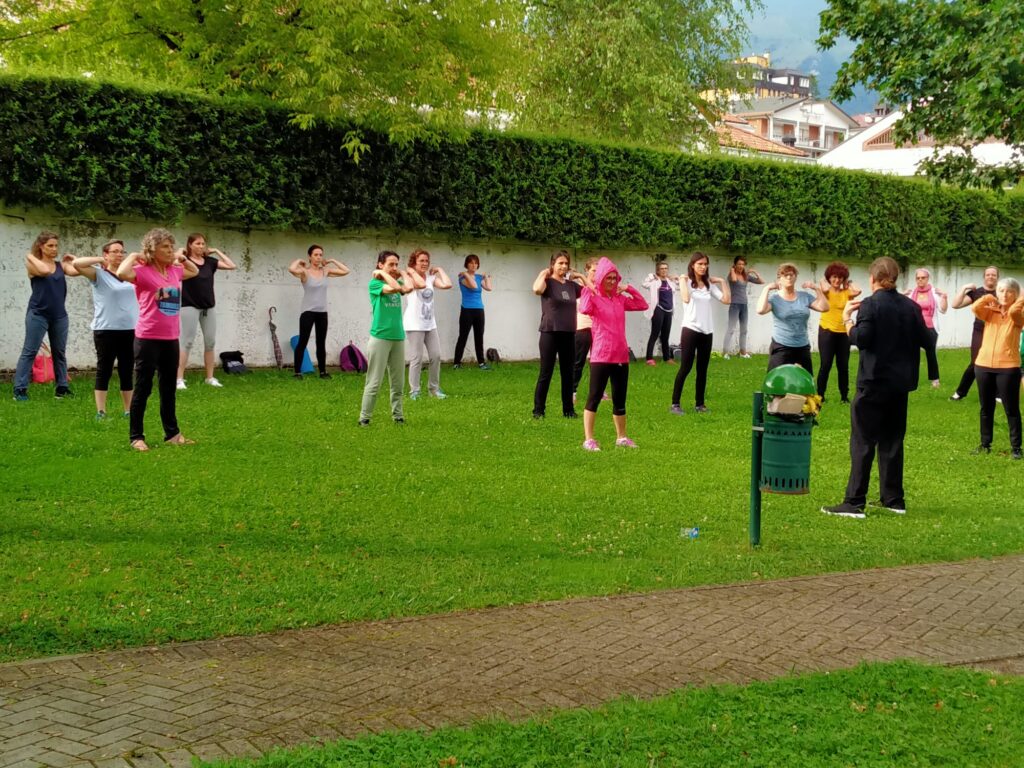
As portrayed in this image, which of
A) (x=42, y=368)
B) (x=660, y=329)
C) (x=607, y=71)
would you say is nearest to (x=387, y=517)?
(x=42, y=368)

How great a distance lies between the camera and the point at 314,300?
16.7 meters

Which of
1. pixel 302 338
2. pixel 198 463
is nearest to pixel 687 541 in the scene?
pixel 198 463

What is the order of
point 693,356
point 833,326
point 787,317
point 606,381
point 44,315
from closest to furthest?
point 606,381 → point 44,315 → point 787,317 → point 693,356 → point 833,326

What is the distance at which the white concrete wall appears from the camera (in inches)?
610

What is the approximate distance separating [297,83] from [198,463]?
8457mm

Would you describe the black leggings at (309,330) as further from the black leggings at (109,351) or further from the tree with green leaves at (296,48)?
the black leggings at (109,351)

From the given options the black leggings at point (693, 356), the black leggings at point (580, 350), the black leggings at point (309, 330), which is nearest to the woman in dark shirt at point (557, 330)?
the black leggings at point (580, 350)

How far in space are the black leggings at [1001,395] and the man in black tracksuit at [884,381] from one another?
295 centimetres

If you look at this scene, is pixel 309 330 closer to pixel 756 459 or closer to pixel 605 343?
pixel 605 343

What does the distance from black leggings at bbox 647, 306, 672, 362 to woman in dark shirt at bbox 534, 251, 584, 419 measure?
8.01 m

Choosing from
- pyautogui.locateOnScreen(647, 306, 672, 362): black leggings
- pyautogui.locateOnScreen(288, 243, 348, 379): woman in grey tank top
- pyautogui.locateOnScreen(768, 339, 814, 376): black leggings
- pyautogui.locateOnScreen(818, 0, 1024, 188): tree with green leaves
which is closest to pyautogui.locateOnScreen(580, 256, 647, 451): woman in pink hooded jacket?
pyautogui.locateOnScreen(768, 339, 814, 376): black leggings

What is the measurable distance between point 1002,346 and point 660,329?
33.7 feet

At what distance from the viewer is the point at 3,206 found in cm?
1520

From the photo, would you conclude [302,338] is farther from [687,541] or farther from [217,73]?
[687,541]
